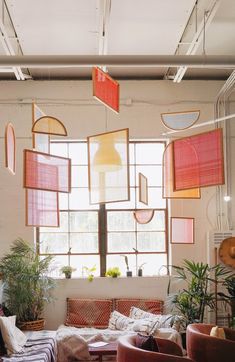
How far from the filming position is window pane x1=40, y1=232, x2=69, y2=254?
8.92 meters

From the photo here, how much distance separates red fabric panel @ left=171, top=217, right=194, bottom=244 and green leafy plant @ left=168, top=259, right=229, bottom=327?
35 centimetres

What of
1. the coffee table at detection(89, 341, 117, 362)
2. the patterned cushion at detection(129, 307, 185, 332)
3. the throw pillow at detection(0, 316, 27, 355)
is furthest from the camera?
the patterned cushion at detection(129, 307, 185, 332)

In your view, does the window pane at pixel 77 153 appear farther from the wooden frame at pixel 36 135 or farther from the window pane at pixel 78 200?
the wooden frame at pixel 36 135

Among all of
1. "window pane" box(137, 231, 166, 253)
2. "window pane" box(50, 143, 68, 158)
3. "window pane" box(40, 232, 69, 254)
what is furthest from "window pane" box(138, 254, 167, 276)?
"window pane" box(50, 143, 68, 158)

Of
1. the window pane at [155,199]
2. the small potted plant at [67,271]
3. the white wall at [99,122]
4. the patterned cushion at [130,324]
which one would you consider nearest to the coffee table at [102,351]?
the patterned cushion at [130,324]

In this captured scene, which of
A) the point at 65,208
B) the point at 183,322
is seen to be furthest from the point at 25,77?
the point at 183,322

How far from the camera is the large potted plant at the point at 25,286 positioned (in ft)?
25.7

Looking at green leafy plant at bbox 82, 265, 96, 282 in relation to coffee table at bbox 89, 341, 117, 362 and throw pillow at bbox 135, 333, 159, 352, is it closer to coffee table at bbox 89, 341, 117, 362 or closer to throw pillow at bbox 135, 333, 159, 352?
coffee table at bbox 89, 341, 117, 362

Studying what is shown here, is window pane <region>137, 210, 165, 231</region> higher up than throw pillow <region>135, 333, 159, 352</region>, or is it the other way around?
window pane <region>137, 210, 165, 231</region>

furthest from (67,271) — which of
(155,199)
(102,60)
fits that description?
(102,60)

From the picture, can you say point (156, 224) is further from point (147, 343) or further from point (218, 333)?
point (147, 343)

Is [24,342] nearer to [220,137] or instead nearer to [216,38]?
[220,137]

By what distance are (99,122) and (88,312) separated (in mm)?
3239

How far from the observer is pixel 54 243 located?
8945 mm
